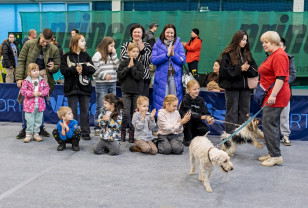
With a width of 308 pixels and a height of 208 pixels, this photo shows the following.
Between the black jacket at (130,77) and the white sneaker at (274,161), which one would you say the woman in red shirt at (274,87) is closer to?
the white sneaker at (274,161)

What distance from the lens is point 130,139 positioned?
19.5 ft

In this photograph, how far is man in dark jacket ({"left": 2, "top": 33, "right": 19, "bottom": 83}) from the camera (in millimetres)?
9930

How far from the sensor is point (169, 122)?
5.44 metres

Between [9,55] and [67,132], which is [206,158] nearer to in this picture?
[67,132]

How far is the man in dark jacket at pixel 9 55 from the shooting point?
391 inches

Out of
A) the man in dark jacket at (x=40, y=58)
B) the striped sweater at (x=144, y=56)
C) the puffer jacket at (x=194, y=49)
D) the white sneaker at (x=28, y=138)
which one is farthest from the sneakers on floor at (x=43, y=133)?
the puffer jacket at (x=194, y=49)

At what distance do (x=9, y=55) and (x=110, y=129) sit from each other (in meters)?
5.99

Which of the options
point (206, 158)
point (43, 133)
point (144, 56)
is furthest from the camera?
point (43, 133)

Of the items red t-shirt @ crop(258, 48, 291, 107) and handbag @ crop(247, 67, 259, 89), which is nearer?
red t-shirt @ crop(258, 48, 291, 107)

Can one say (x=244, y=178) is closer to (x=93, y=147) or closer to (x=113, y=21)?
(x=93, y=147)

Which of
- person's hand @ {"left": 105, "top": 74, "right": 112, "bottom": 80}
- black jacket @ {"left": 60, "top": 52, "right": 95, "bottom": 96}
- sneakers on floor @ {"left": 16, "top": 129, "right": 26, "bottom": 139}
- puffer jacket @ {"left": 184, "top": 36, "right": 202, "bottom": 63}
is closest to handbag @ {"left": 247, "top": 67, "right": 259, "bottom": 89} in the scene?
person's hand @ {"left": 105, "top": 74, "right": 112, "bottom": 80}

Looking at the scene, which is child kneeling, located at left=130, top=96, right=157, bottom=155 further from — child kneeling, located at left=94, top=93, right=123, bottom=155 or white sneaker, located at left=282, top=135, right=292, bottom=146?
white sneaker, located at left=282, top=135, right=292, bottom=146

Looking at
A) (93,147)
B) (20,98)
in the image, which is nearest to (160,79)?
(93,147)

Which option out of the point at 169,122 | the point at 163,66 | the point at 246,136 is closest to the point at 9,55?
the point at 163,66
